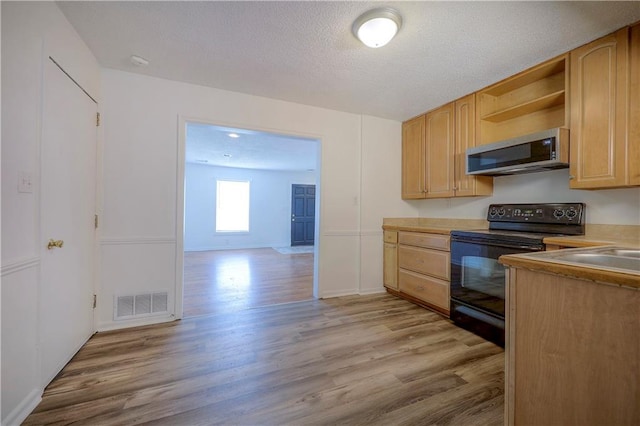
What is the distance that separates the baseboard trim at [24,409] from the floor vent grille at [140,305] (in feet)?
2.86

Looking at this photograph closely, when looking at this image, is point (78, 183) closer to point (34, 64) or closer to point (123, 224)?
point (123, 224)

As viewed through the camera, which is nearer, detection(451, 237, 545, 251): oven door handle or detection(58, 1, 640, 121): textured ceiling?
detection(58, 1, 640, 121): textured ceiling

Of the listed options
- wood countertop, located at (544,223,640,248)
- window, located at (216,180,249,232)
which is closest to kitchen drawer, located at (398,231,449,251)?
wood countertop, located at (544,223,640,248)

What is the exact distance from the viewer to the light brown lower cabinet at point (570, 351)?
0.82 m

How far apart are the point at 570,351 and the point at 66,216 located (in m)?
2.75

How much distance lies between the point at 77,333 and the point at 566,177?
4042mm

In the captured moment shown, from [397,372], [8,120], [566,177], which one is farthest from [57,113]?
[566,177]

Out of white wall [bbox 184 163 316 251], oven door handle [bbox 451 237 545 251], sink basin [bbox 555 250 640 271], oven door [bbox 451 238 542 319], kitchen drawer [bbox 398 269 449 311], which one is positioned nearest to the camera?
sink basin [bbox 555 250 640 271]

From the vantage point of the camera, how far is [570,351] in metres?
0.93

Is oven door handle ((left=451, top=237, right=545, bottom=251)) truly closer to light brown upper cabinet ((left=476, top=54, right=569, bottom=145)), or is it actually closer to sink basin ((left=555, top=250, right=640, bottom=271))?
sink basin ((left=555, top=250, right=640, bottom=271))

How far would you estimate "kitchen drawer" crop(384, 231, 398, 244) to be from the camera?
10.7ft

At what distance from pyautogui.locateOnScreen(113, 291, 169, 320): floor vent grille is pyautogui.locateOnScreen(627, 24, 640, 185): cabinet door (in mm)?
3678

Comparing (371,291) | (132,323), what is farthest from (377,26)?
(132,323)

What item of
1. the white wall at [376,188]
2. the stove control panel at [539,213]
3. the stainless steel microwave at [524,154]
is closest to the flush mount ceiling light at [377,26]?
the stainless steel microwave at [524,154]
